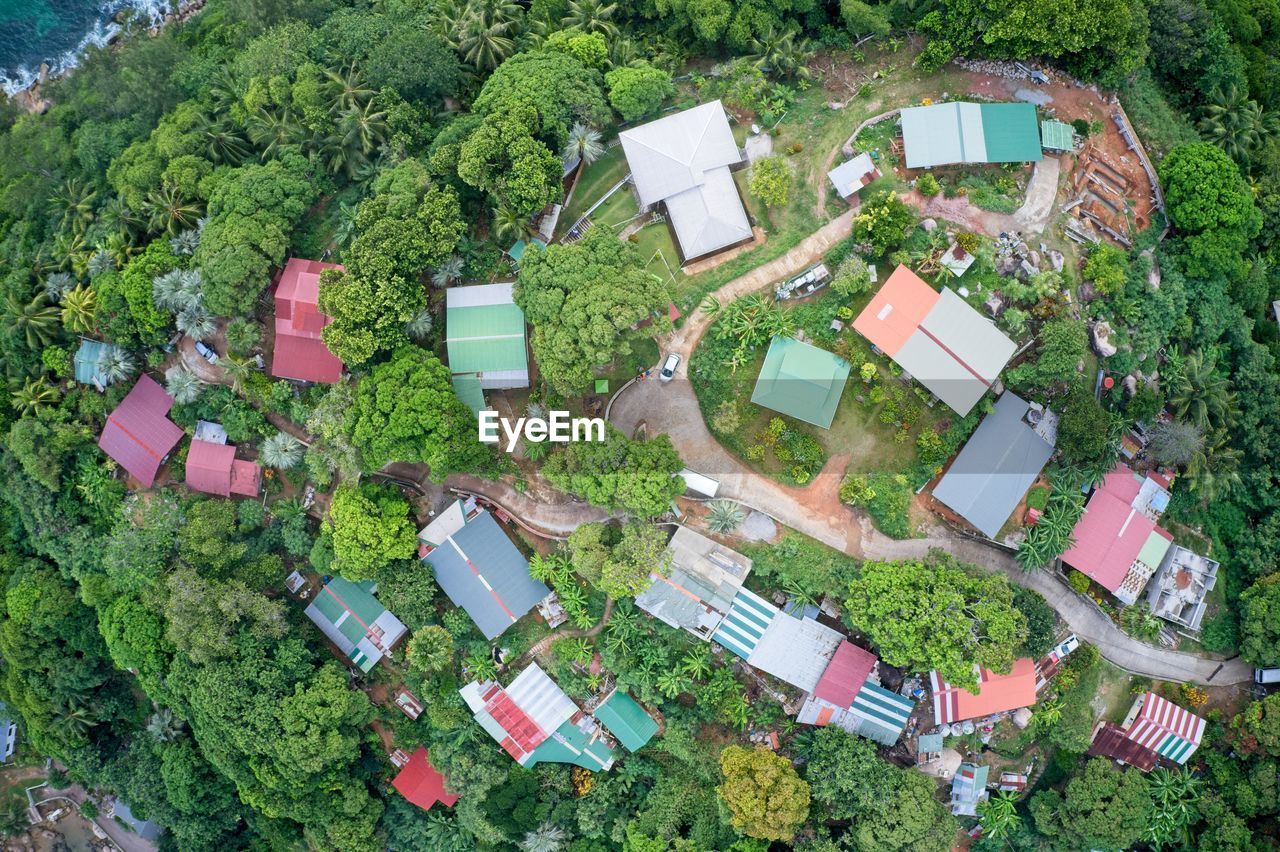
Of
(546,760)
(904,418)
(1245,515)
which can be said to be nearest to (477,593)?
(546,760)

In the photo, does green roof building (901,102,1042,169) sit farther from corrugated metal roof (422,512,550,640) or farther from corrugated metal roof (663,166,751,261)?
corrugated metal roof (422,512,550,640)

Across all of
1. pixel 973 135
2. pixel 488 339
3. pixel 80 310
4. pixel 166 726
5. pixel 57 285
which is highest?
pixel 57 285

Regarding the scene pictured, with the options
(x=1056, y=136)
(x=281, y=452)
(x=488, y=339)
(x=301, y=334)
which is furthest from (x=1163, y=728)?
(x=301, y=334)

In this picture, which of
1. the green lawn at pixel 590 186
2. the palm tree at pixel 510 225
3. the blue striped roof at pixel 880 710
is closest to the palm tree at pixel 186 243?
the palm tree at pixel 510 225

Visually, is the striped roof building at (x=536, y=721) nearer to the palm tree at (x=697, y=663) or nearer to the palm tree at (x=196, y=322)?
the palm tree at (x=697, y=663)

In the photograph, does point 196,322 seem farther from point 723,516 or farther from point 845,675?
point 845,675

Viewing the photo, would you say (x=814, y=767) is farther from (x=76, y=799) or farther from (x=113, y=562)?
(x=76, y=799)
